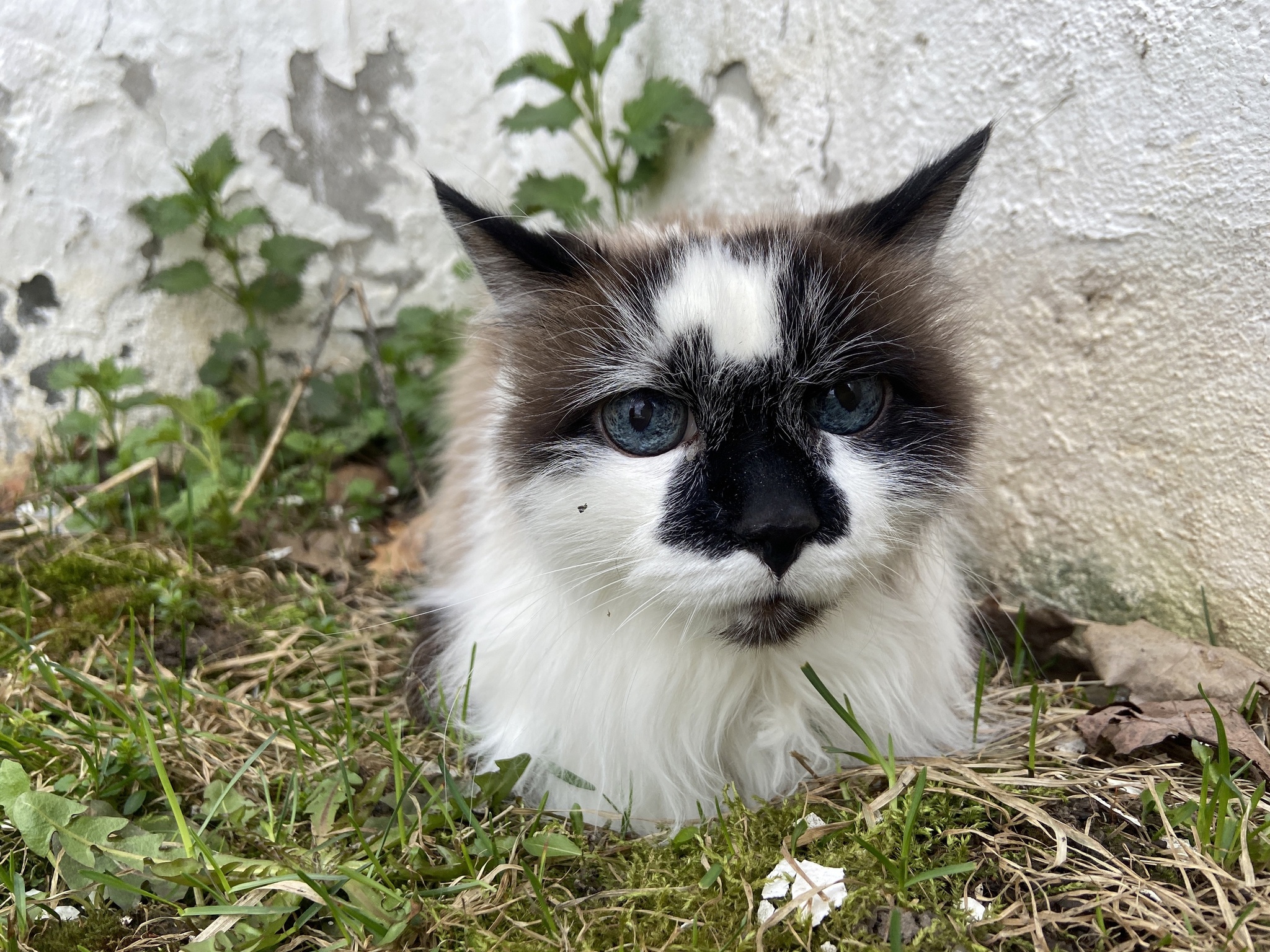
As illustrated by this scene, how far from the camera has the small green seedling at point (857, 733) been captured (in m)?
1.60

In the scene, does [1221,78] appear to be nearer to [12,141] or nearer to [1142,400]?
[1142,400]

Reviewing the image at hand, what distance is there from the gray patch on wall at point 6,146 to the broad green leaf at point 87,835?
2.44 metres

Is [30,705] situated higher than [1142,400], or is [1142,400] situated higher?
[1142,400]

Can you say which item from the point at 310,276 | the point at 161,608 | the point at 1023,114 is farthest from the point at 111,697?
the point at 1023,114

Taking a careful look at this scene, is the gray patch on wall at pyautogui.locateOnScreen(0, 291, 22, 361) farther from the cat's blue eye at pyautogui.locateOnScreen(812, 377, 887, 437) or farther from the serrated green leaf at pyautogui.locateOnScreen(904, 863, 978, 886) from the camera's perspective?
the serrated green leaf at pyautogui.locateOnScreen(904, 863, 978, 886)

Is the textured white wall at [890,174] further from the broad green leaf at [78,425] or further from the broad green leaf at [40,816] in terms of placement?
the broad green leaf at [40,816]

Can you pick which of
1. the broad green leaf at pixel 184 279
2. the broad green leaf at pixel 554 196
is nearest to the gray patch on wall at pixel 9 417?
the broad green leaf at pixel 184 279

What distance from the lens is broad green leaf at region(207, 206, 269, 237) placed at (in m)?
3.12

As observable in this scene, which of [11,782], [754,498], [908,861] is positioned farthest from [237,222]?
[908,861]

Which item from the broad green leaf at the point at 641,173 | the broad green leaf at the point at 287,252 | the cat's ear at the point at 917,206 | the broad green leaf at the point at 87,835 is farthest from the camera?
the broad green leaf at the point at 641,173

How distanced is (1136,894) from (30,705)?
2250mm

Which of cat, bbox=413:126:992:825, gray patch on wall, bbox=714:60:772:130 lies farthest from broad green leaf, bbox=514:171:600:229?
cat, bbox=413:126:992:825

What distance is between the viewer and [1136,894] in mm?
1390

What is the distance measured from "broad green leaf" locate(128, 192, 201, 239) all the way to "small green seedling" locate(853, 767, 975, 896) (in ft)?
9.51
